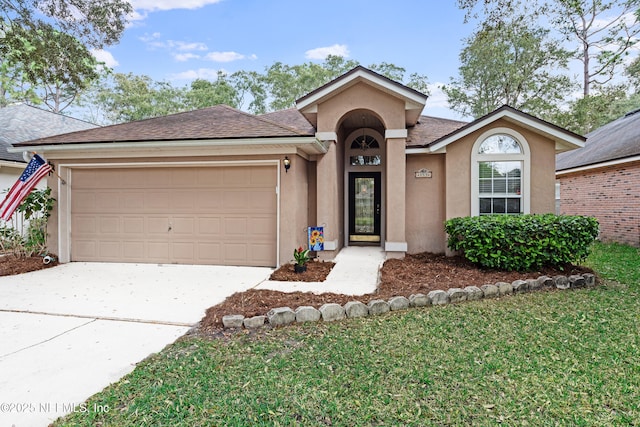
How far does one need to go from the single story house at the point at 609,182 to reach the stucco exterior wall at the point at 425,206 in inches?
279

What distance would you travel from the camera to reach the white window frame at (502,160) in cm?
816

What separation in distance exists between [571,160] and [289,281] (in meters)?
14.9

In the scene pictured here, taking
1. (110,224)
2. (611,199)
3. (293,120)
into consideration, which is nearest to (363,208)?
(293,120)

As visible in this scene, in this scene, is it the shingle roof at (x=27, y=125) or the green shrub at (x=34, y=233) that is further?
the shingle roof at (x=27, y=125)

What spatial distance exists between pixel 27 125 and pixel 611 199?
2251 cm

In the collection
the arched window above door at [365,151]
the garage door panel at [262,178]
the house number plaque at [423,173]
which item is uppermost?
the arched window above door at [365,151]

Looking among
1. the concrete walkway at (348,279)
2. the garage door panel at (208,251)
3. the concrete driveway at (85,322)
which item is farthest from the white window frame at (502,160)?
the garage door panel at (208,251)

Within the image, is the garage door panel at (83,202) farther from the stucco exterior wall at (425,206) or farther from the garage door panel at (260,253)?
the stucco exterior wall at (425,206)

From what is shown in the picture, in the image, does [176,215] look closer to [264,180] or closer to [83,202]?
[264,180]

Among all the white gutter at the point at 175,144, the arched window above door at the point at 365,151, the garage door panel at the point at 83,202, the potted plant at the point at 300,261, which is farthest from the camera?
the arched window above door at the point at 365,151

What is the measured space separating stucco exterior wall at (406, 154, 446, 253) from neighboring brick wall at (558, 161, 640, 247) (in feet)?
24.3

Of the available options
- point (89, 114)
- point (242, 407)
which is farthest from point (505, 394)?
point (89, 114)

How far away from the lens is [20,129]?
512 inches

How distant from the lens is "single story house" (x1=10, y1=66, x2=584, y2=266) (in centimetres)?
792
